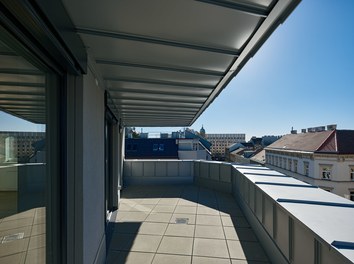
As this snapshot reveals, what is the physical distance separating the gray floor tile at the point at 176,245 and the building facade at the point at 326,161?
3178 cm

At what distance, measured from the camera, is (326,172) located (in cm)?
3077

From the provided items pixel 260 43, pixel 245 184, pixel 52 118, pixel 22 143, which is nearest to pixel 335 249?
pixel 260 43

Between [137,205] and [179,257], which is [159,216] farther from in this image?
[179,257]

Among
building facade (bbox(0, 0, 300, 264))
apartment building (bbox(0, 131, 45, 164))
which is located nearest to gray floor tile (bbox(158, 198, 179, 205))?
building facade (bbox(0, 0, 300, 264))

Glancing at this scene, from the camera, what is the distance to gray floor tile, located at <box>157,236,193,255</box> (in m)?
4.15

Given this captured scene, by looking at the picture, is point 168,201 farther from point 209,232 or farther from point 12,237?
point 12,237

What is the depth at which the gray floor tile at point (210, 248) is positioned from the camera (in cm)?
404

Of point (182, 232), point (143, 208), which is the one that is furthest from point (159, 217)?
point (182, 232)

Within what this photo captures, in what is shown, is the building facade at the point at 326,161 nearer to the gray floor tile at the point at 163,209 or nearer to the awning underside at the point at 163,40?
the gray floor tile at the point at 163,209

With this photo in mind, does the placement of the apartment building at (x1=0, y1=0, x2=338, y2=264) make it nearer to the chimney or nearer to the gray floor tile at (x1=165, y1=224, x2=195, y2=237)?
the gray floor tile at (x1=165, y1=224, x2=195, y2=237)

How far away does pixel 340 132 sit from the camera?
33.9m

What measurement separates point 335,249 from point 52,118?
2.71m

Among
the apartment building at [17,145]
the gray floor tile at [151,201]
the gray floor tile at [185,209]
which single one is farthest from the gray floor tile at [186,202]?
the apartment building at [17,145]

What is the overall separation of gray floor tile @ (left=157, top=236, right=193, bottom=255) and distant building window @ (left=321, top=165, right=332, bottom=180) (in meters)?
32.5
